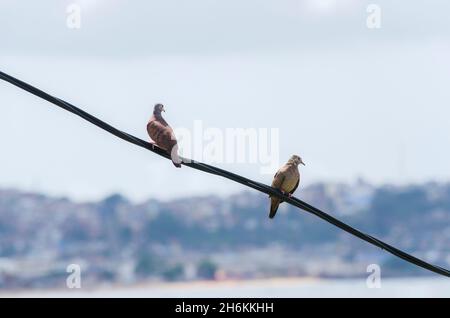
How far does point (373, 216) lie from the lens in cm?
15238

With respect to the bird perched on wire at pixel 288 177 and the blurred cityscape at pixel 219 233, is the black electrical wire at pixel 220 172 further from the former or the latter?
the blurred cityscape at pixel 219 233

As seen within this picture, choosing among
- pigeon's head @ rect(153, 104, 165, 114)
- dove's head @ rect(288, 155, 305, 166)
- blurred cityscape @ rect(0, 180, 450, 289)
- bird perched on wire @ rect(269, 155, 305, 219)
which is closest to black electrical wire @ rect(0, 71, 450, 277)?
pigeon's head @ rect(153, 104, 165, 114)

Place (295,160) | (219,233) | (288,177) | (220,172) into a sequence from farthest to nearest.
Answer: (219,233) < (295,160) < (288,177) < (220,172)

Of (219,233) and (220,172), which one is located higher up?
(219,233)

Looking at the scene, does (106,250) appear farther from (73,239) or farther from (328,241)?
(328,241)

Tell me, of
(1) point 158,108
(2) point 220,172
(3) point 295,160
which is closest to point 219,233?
(3) point 295,160

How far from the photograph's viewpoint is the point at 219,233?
506ft

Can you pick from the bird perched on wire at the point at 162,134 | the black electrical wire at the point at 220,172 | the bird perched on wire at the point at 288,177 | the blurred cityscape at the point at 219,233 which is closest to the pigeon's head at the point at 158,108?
the bird perched on wire at the point at 162,134

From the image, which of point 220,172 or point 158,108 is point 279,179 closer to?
point 158,108

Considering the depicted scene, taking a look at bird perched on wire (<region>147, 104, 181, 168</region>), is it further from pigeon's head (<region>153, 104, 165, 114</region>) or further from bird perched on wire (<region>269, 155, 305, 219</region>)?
bird perched on wire (<region>269, 155, 305, 219</region>)

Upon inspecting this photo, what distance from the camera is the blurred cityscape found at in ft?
458
